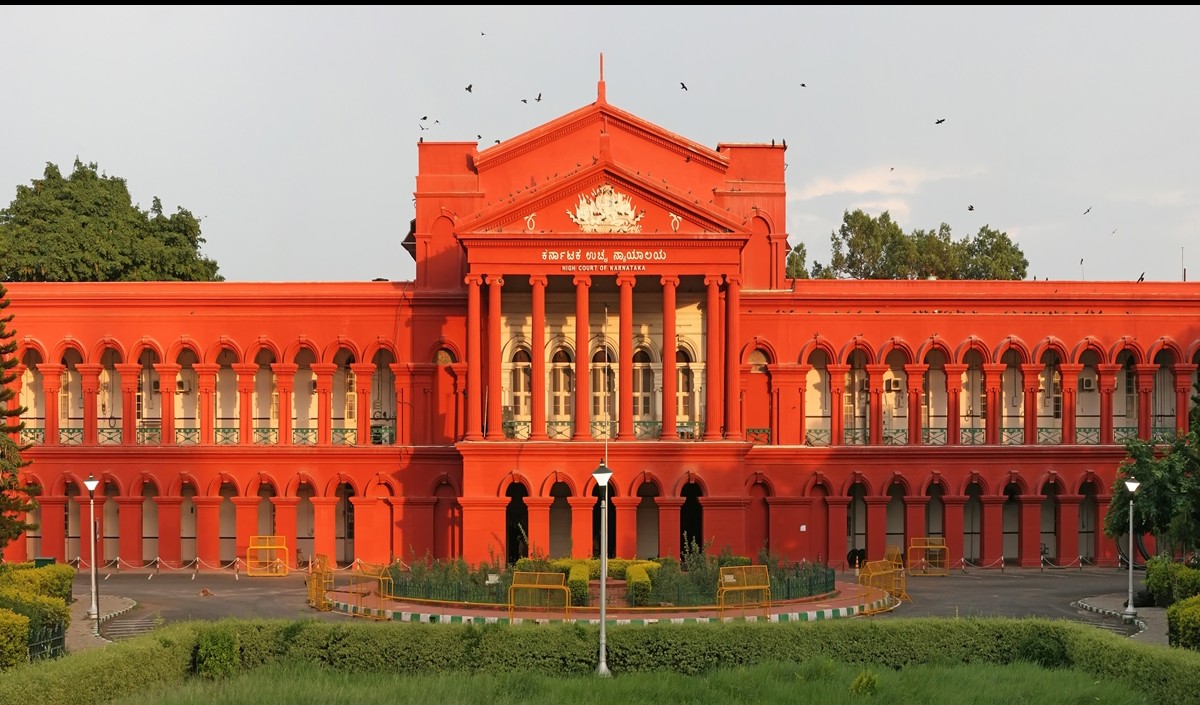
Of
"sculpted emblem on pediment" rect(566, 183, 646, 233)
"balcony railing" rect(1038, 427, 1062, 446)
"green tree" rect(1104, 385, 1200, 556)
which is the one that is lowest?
"green tree" rect(1104, 385, 1200, 556)

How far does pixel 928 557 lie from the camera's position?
47.2 meters

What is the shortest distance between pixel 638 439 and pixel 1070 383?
51.5 feet

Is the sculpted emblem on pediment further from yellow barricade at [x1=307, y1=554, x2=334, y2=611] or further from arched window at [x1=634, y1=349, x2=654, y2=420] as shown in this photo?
yellow barricade at [x1=307, y1=554, x2=334, y2=611]

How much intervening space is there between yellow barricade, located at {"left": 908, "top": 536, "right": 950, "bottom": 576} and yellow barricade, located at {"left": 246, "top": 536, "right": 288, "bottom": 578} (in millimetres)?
20702

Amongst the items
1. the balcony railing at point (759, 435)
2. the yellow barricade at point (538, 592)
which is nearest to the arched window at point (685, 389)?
the balcony railing at point (759, 435)

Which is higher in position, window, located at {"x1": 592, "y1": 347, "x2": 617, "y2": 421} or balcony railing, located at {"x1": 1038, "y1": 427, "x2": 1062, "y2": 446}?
window, located at {"x1": 592, "y1": 347, "x2": 617, "y2": 421}

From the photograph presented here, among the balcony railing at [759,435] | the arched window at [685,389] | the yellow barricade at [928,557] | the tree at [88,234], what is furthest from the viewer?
the tree at [88,234]

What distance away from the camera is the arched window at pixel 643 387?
4719 cm

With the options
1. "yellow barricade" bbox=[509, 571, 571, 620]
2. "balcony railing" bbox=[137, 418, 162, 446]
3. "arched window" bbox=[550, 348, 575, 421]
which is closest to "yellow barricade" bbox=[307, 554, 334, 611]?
"yellow barricade" bbox=[509, 571, 571, 620]

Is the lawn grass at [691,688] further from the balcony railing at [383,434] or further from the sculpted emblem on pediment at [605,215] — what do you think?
the balcony railing at [383,434]

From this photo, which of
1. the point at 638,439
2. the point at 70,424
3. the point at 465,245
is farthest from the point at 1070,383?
the point at 70,424

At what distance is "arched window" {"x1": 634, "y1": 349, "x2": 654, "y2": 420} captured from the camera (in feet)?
155

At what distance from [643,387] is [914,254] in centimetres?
3785

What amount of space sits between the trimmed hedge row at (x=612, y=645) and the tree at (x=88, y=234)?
132 feet
